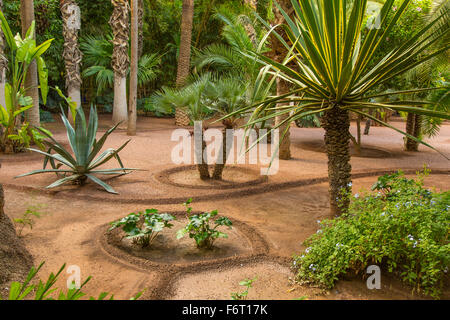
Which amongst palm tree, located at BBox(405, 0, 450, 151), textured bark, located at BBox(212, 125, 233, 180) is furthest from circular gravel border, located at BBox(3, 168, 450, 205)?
palm tree, located at BBox(405, 0, 450, 151)

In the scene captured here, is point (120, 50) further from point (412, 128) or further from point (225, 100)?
point (412, 128)

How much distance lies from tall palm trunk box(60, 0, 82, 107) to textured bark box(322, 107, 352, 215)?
9725 millimetres

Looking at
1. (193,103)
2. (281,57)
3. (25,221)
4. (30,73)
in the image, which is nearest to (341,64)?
(193,103)

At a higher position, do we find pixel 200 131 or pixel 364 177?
pixel 200 131

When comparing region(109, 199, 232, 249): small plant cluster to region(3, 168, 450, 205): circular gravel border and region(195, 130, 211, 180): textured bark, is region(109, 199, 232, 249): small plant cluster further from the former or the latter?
region(195, 130, 211, 180): textured bark

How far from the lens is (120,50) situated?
13.0 meters

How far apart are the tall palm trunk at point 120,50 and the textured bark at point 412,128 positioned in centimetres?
841

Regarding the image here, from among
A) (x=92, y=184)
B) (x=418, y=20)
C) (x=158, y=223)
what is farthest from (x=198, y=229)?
(x=418, y=20)

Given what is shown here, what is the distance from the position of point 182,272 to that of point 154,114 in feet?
49.1

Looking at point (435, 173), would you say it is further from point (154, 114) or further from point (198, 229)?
point (154, 114)

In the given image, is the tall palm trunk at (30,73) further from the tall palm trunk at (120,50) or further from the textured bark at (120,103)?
the textured bark at (120,103)

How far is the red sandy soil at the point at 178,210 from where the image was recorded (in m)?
3.05

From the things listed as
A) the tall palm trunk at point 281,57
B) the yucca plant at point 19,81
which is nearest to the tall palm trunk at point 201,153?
the tall palm trunk at point 281,57

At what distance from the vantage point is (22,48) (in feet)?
23.5
